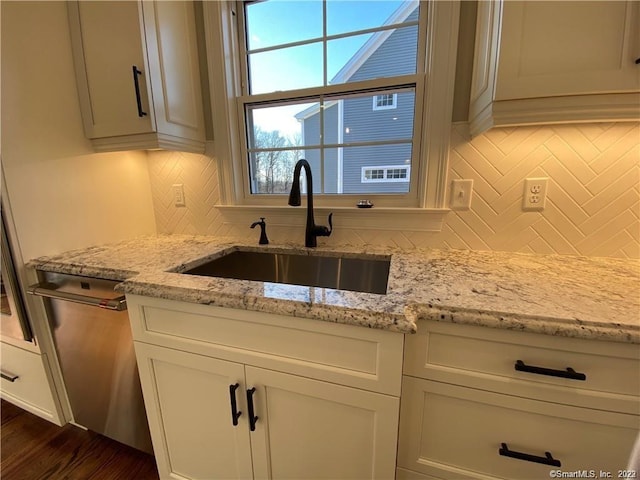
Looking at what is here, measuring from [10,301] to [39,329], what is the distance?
0.16 meters

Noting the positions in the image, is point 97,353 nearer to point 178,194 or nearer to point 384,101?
point 178,194

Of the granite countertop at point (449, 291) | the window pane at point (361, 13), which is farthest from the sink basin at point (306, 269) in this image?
the window pane at point (361, 13)

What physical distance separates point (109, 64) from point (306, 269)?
1.23m

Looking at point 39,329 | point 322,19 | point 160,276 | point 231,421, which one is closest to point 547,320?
point 231,421

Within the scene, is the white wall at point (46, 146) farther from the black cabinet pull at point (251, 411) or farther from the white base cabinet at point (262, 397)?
the black cabinet pull at point (251, 411)

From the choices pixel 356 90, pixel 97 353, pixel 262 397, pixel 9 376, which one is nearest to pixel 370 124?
pixel 356 90

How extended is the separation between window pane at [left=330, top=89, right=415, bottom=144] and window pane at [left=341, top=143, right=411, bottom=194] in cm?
5

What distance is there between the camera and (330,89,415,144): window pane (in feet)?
4.11

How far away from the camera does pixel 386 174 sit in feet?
4.37

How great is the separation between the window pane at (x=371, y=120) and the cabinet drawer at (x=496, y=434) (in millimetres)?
1043

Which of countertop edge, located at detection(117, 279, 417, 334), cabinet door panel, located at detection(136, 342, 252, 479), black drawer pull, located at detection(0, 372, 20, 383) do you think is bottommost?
black drawer pull, located at detection(0, 372, 20, 383)

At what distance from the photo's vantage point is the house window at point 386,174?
51.2 inches

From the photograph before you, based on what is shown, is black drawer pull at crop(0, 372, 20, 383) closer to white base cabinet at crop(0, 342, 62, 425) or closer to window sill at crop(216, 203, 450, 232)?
white base cabinet at crop(0, 342, 62, 425)

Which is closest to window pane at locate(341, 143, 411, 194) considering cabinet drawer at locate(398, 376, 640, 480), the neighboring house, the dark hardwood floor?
the neighboring house
